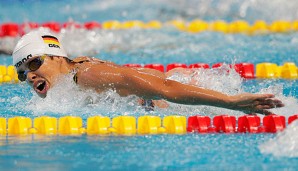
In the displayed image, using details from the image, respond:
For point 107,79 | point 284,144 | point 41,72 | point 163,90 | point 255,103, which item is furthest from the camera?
point 41,72

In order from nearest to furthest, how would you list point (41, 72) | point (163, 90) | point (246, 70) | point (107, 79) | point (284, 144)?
point (284, 144) < point (163, 90) < point (107, 79) < point (41, 72) < point (246, 70)

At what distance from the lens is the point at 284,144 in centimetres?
363

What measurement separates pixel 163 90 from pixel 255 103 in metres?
0.55

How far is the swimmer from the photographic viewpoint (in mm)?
4055

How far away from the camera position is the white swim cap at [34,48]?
4531 mm

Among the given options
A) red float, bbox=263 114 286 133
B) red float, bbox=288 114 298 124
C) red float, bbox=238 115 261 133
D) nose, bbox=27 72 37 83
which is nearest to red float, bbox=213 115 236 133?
red float, bbox=238 115 261 133

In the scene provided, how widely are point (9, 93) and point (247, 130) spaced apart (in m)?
2.21

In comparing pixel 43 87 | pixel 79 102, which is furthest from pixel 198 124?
pixel 43 87

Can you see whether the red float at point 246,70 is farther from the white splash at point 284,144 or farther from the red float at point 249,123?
the white splash at point 284,144

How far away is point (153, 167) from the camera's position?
3.35 m

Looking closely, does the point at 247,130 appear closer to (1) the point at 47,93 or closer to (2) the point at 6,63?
(1) the point at 47,93

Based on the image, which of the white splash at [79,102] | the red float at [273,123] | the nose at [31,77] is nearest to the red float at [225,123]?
the red float at [273,123]

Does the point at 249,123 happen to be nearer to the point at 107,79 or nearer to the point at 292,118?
the point at 292,118

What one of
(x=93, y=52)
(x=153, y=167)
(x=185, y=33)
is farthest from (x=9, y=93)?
(x=185, y=33)
